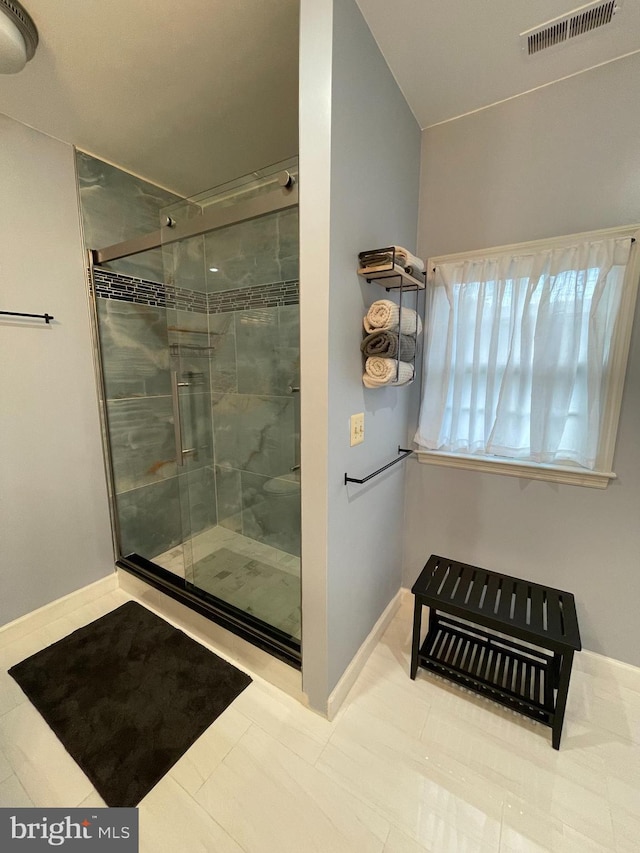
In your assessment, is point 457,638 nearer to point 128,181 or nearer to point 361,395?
point 361,395

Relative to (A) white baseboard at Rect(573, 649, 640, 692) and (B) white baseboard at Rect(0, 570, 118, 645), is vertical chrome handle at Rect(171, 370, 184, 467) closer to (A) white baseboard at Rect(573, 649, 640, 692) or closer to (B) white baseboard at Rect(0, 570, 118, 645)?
(B) white baseboard at Rect(0, 570, 118, 645)

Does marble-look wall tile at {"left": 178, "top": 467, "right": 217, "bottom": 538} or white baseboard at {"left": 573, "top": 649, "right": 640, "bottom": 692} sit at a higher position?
marble-look wall tile at {"left": 178, "top": 467, "right": 217, "bottom": 538}

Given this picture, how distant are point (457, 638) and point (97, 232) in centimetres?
290

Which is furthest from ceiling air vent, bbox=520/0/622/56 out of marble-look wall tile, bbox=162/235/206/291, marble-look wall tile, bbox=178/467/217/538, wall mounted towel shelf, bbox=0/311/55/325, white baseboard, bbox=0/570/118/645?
white baseboard, bbox=0/570/118/645

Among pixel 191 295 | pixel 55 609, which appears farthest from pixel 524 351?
pixel 55 609

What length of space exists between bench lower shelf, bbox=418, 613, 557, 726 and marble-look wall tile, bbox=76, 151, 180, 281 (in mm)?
2555

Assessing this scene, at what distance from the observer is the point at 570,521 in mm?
1559

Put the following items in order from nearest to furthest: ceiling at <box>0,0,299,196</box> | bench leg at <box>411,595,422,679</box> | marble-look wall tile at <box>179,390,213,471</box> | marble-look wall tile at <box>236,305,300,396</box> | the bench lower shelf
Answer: ceiling at <box>0,0,299,196</box>, the bench lower shelf, bench leg at <box>411,595,422,679</box>, marble-look wall tile at <box>236,305,300,396</box>, marble-look wall tile at <box>179,390,213,471</box>

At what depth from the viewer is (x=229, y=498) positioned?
261 cm

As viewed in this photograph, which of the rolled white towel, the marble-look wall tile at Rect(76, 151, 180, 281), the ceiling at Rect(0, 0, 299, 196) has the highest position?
the ceiling at Rect(0, 0, 299, 196)

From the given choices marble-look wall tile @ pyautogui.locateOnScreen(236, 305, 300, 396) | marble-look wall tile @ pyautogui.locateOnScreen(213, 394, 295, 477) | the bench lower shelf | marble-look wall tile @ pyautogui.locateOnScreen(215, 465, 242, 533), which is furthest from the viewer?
marble-look wall tile @ pyautogui.locateOnScreen(215, 465, 242, 533)

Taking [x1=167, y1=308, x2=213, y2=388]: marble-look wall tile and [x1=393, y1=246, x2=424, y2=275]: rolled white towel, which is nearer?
[x1=393, y1=246, x2=424, y2=275]: rolled white towel

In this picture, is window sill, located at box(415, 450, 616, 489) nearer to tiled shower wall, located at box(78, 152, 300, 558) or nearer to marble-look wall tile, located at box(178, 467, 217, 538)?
tiled shower wall, located at box(78, 152, 300, 558)

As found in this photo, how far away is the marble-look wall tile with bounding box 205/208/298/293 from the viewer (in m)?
1.69
